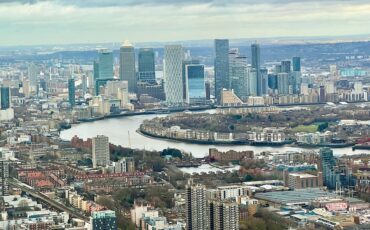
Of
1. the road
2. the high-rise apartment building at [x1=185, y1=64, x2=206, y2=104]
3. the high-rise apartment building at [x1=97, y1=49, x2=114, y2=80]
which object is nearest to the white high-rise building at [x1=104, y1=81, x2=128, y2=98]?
the high-rise apartment building at [x1=185, y1=64, x2=206, y2=104]

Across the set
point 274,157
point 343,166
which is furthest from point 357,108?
point 343,166

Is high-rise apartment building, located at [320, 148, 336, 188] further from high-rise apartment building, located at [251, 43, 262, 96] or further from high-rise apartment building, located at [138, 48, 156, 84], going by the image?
high-rise apartment building, located at [138, 48, 156, 84]

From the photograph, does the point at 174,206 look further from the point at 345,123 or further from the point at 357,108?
the point at 357,108

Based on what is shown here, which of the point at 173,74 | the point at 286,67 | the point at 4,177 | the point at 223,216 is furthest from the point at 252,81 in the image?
the point at 223,216

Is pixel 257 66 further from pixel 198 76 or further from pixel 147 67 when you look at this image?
pixel 147 67

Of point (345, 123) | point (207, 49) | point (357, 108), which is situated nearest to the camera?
point (345, 123)

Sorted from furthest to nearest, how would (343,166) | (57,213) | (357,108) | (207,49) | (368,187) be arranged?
(207,49) → (357,108) → (343,166) → (368,187) → (57,213)

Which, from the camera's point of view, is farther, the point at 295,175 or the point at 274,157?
the point at 274,157

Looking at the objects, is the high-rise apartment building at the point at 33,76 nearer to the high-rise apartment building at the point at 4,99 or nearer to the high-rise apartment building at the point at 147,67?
the high-rise apartment building at the point at 147,67
